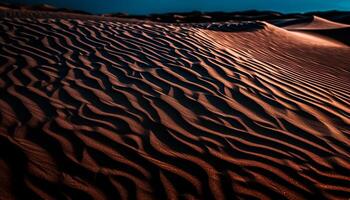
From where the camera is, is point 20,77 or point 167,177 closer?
point 167,177

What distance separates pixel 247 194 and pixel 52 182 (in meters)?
1.43

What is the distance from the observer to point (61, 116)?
2932 mm

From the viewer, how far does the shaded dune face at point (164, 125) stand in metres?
2.26

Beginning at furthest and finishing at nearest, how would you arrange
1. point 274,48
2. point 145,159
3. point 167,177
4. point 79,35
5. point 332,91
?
point 274,48, point 79,35, point 332,91, point 145,159, point 167,177

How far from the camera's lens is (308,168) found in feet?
8.32

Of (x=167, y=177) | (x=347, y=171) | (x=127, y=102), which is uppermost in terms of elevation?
(x=127, y=102)

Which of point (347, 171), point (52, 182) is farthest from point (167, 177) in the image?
point (347, 171)

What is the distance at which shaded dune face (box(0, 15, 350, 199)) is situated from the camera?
7.41 feet

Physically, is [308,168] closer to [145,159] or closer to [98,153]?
[145,159]

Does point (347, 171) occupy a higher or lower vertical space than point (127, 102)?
lower

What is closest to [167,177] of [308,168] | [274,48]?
[308,168]

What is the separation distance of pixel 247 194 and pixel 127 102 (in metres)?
1.67

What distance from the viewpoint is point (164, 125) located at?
294 centimetres

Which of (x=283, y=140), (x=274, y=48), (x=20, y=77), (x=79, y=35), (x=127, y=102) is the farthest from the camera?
(x=274, y=48)
